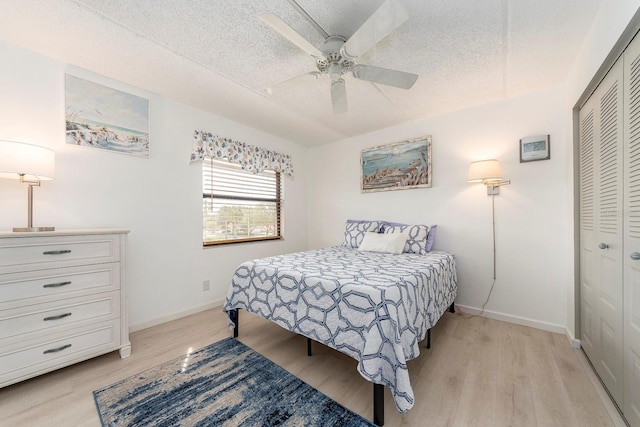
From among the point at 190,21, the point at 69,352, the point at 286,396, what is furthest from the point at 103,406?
the point at 190,21

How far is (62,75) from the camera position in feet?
6.71

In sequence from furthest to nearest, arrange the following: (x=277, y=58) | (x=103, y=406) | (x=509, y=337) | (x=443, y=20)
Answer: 1. (x=509, y=337)
2. (x=277, y=58)
3. (x=443, y=20)
4. (x=103, y=406)

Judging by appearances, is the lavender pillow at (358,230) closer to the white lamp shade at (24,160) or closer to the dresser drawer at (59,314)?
the dresser drawer at (59,314)

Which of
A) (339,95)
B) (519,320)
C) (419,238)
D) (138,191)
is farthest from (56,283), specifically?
(519,320)

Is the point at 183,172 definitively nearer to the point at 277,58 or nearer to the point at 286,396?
the point at 277,58

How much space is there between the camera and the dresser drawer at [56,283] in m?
1.54

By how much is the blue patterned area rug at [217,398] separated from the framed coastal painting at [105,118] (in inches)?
77.0

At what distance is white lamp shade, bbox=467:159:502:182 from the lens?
2489mm

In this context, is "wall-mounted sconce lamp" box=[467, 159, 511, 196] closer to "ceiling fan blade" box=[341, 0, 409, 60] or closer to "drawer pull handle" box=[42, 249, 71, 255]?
"ceiling fan blade" box=[341, 0, 409, 60]

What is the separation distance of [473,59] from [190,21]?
210 centimetres

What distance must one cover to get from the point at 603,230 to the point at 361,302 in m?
1.64

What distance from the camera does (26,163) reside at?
162 cm

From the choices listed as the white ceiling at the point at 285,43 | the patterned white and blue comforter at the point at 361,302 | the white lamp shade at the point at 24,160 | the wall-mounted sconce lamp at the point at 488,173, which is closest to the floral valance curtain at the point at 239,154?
the white ceiling at the point at 285,43

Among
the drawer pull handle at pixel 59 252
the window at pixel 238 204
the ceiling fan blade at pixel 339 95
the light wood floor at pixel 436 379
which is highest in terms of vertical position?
the ceiling fan blade at pixel 339 95
